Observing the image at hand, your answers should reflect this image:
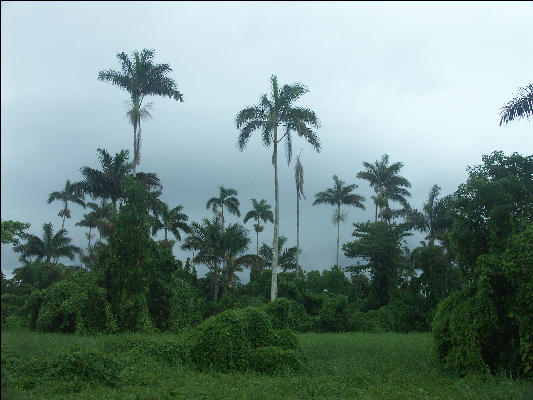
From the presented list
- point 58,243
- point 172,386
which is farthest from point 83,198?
point 172,386

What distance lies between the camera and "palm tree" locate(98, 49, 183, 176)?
25.9 meters

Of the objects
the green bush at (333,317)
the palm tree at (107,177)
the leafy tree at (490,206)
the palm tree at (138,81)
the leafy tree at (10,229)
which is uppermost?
the palm tree at (138,81)

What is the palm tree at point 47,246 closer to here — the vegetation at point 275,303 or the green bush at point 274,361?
the vegetation at point 275,303

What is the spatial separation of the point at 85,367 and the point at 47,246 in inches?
1311

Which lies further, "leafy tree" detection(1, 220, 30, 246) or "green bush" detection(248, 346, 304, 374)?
"green bush" detection(248, 346, 304, 374)

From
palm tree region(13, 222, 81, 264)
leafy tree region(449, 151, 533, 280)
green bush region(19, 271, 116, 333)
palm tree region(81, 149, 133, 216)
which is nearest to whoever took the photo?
leafy tree region(449, 151, 533, 280)

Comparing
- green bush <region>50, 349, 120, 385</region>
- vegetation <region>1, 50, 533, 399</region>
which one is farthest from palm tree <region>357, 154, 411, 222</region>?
green bush <region>50, 349, 120, 385</region>

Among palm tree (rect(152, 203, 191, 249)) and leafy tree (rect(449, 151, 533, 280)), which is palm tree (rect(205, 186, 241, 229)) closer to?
palm tree (rect(152, 203, 191, 249))

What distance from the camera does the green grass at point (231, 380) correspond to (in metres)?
9.79

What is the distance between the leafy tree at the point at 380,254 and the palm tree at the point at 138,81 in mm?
17764

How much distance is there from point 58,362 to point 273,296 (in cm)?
1438

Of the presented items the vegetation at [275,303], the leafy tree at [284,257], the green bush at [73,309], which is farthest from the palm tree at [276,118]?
the leafy tree at [284,257]

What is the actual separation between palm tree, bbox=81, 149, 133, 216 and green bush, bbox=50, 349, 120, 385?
17.3 meters

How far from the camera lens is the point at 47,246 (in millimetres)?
40375
